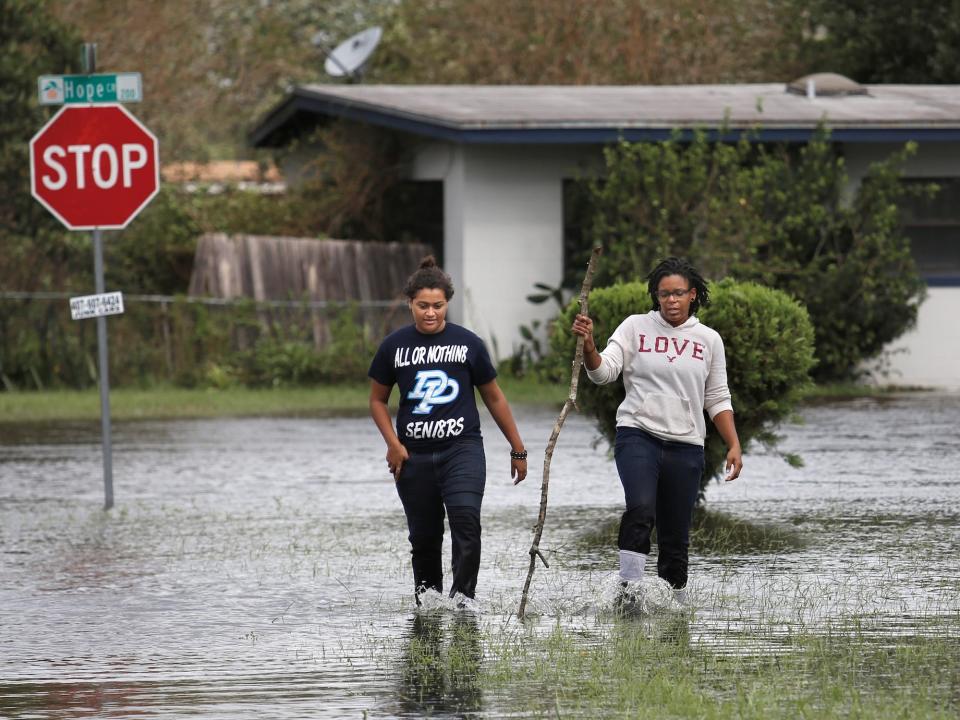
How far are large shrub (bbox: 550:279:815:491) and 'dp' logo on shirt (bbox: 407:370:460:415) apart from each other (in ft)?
9.66

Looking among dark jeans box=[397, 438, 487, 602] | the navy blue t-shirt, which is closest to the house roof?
the navy blue t-shirt

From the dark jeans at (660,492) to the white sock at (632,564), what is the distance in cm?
3

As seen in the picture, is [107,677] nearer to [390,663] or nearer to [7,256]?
[390,663]

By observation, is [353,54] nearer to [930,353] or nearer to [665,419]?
[930,353]

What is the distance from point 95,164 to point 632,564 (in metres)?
5.88

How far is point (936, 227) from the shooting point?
76.4 ft

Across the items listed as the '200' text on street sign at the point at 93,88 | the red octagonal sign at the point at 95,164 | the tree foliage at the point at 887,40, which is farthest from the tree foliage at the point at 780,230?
the tree foliage at the point at 887,40

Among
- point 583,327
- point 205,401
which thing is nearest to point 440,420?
point 583,327

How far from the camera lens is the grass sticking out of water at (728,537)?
10.1m

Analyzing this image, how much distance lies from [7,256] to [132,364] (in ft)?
7.46

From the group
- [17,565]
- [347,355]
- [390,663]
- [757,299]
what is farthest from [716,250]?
[390,663]

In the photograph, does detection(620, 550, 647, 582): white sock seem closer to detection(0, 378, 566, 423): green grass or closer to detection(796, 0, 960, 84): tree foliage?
detection(0, 378, 566, 423): green grass

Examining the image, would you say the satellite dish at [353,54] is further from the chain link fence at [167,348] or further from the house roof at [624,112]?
the chain link fence at [167,348]

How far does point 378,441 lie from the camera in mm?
16281
